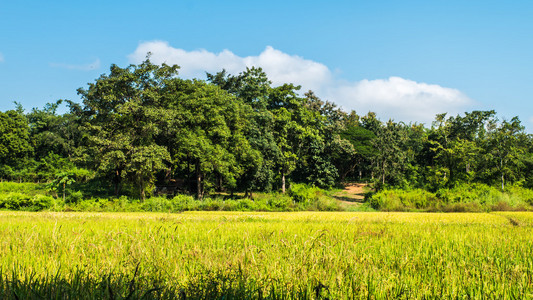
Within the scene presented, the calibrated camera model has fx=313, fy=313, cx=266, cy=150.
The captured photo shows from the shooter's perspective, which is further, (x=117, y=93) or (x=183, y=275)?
(x=117, y=93)

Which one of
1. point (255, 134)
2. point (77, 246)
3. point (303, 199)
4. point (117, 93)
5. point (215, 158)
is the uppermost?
point (117, 93)

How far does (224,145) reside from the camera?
32.5m

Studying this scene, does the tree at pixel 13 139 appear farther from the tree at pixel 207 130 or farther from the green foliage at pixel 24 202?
the green foliage at pixel 24 202

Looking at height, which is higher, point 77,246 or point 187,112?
point 187,112

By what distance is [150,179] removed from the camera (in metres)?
30.7

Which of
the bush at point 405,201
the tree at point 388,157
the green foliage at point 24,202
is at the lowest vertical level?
the bush at point 405,201

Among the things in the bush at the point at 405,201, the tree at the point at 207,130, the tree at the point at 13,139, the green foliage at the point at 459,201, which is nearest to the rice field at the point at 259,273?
the green foliage at the point at 459,201

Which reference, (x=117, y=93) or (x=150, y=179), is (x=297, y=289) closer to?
(x=150, y=179)

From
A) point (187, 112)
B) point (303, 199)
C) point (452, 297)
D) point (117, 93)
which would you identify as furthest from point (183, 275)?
point (117, 93)

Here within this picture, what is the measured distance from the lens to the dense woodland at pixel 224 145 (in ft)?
96.5

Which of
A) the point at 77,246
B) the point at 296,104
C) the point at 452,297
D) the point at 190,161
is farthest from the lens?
the point at 296,104

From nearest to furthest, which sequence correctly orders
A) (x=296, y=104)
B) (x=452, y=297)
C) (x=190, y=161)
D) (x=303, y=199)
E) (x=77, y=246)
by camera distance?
1. (x=452, y=297)
2. (x=77, y=246)
3. (x=303, y=199)
4. (x=190, y=161)
5. (x=296, y=104)

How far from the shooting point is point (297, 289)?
242 centimetres

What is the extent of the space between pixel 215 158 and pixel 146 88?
10816 millimetres
